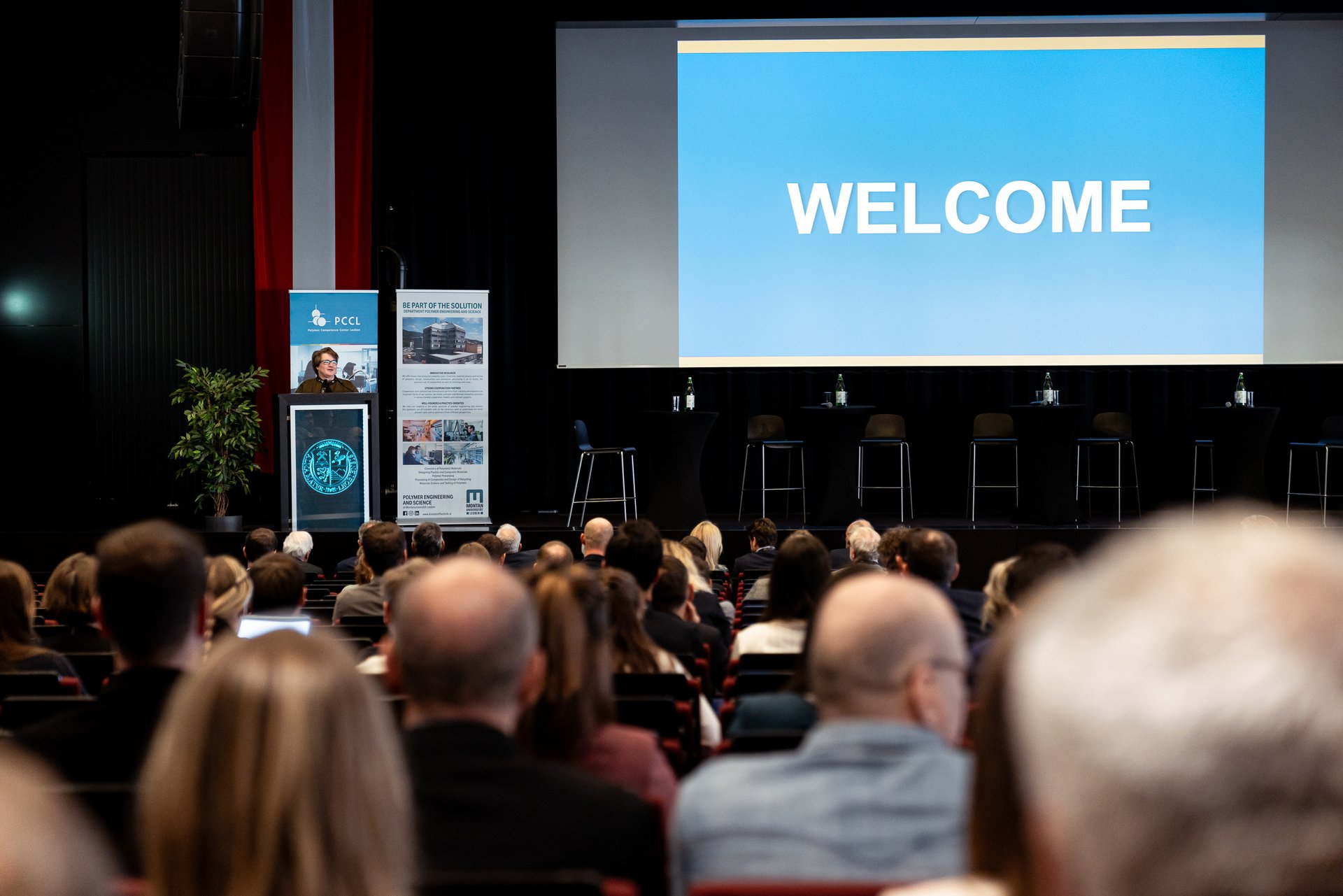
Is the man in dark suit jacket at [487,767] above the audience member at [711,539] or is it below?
above

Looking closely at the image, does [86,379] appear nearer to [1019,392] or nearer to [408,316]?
[408,316]

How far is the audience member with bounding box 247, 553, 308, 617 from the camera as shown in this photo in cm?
399

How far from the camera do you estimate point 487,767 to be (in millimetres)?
1707

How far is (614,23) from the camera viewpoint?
407 inches

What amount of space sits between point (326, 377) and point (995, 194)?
563 centimetres

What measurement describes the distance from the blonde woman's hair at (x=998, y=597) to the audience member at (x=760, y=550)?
3.05 meters

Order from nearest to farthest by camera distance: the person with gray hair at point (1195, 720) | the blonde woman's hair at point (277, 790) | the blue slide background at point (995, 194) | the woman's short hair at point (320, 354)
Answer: the person with gray hair at point (1195, 720) < the blonde woman's hair at point (277, 790) < the woman's short hair at point (320, 354) < the blue slide background at point (995, 194)

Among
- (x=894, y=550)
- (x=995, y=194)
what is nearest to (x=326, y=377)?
Result: (x=995, y=194)

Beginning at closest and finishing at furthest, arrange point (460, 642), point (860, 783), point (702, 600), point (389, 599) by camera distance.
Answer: point (860, 783)
point (460, 642)
point (389, 599)
point (702, 600)

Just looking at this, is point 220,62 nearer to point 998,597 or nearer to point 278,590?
point 278,590

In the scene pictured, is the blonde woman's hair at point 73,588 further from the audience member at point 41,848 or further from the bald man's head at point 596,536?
the audience member at point 41,848

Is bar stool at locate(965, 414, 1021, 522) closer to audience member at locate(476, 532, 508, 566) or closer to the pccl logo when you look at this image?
audience member at locate(476, 532, 508, 566)

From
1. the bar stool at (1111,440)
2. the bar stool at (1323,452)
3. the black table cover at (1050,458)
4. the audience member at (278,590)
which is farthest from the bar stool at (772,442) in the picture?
the audience member at (278,590)

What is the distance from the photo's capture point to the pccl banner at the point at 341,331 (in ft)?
32.5
